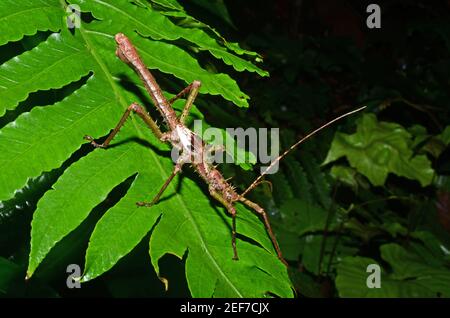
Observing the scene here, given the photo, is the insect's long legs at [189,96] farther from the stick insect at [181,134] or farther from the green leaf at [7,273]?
the green leaf at [7,273]

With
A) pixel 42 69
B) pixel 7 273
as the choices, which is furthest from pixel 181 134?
pixel 7 273

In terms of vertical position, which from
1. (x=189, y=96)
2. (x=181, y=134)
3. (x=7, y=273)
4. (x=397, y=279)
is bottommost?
(x=397, y=279)

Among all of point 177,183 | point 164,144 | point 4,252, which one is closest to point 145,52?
point 164,144

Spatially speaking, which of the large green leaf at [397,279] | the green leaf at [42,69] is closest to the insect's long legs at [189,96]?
the green leaf at [42,69]

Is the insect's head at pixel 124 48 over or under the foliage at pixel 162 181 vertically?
over

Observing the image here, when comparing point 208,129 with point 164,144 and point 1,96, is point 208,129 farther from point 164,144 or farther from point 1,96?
point 1,96

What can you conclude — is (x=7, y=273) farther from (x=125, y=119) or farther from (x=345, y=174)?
(x=345, y=174)
